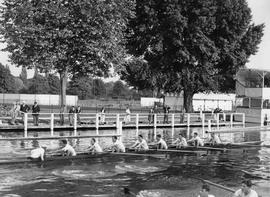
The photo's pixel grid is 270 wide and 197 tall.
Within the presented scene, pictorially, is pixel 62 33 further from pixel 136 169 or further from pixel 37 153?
pixel 136 169

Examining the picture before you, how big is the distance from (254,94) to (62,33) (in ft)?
102

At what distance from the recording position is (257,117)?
60.0 metres

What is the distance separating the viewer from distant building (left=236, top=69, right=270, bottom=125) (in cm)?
5962

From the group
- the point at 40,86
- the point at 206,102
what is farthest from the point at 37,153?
the point at 40,86

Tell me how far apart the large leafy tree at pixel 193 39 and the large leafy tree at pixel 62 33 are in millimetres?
11158

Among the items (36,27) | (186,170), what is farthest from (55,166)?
(36,27)

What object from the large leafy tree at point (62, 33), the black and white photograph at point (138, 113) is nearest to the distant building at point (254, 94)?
the black and white photograph at point (138, 113)

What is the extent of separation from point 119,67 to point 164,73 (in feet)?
46.1

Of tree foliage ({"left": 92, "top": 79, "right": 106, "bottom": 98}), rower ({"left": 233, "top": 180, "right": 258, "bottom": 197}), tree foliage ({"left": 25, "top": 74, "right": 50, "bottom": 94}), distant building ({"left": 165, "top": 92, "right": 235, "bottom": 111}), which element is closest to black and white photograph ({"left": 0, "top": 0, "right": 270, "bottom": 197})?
rower ({"left": 233, "top": 180, "right": 258, "bottom": 197})

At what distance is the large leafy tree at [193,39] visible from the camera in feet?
176

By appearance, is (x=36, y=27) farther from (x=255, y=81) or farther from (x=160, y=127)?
(x=255, y=81)

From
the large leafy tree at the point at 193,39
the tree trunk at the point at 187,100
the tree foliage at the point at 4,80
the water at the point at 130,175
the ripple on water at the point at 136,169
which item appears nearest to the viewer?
the water at the point at 130,175

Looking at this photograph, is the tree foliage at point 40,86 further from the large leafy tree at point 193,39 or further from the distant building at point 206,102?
the large leafy tree at point 193,39

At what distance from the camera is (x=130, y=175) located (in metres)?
22.6
